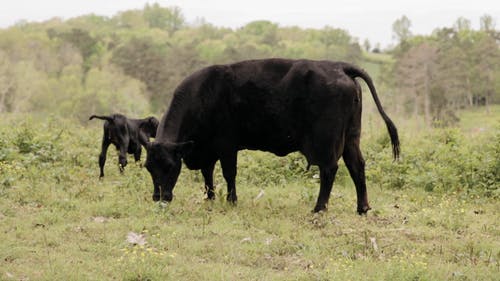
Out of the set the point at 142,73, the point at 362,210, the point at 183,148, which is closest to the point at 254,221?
the point at 183,148

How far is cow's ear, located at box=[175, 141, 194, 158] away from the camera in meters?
8.60

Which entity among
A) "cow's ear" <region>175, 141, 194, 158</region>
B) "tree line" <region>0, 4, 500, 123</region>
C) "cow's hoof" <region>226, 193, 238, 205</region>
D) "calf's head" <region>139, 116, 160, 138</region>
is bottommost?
"tree line" <region>0, 4, 500, 123</region>

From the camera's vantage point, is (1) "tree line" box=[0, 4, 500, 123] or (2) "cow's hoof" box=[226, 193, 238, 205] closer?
(2) "cow's hoof" box=[226, 193, 238, 205]

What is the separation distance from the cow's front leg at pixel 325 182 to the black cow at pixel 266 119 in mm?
15

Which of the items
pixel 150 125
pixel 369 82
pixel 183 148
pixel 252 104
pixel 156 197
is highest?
pixel 369 82

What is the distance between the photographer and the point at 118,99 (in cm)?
8050

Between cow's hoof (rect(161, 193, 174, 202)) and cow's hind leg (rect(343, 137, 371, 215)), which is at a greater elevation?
cow's hind leg (rect(343, 137, 371, 215))

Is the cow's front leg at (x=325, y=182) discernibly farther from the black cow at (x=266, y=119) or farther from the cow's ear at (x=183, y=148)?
the cow's ear at (x=183, y=148)

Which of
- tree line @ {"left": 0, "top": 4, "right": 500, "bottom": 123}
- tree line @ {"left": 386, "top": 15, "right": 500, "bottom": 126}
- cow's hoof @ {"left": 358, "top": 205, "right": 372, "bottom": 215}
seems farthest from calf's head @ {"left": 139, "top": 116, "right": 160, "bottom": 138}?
tree line @ {"left": 386, "top": 15, "right": 500, "bottom": 126}

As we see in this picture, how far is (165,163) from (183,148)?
1.17 feet

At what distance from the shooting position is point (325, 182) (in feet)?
28.2

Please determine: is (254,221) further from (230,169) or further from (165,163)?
(165,163)

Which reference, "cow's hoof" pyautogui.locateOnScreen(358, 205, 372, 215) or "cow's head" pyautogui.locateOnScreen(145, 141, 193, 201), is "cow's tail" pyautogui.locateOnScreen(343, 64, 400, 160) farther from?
"cow's head" pyautogui.locateOnScreen(145, 141, 193, 201)

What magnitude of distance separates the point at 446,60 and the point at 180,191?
257ft
